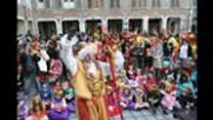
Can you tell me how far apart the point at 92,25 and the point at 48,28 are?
24 centimetres

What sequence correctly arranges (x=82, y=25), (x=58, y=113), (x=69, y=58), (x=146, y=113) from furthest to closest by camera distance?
(x=146, y=113)
(x=58, y=113)
(x=82, y=25)
(x=69, y=58)

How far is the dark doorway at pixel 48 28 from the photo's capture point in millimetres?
2216

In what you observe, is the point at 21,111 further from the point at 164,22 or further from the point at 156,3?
the point at 164,22

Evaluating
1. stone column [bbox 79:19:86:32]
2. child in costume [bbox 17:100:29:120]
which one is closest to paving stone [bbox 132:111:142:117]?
stone column [bbox 79:19:86:32]

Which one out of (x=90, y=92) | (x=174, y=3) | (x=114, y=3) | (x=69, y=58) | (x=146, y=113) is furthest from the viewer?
(x=146, y=113)

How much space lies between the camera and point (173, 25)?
2.75 meters

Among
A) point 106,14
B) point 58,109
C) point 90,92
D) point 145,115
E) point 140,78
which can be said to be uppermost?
point 106,14

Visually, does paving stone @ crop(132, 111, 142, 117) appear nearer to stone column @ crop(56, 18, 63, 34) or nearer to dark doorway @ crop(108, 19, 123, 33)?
dark doorway @ crop(108, 19, 123, 33)

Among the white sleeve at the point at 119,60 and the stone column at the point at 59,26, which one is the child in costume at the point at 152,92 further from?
the stone column at the point at 59,26

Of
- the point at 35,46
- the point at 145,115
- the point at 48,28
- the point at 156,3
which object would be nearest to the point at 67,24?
the point at 48,28

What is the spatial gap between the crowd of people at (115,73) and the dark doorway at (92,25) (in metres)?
0.05

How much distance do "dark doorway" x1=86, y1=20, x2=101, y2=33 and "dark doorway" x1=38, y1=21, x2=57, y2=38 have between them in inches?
7.1

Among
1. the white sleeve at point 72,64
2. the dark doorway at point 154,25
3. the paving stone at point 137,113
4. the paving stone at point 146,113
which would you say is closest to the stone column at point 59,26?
the white sleeve at point 72,64
